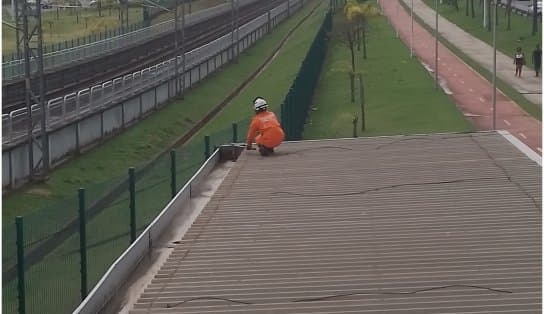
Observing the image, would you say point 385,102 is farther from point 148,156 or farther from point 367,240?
point 367,240

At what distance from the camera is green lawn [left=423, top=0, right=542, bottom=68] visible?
60131mm

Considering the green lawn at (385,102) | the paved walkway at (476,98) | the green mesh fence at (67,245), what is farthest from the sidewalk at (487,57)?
the green mesh fence at (67,245)

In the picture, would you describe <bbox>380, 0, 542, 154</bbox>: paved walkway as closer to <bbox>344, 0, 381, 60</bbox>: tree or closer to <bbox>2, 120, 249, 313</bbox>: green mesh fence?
<bbox>344, 0, 381, 60</bbox>: tree

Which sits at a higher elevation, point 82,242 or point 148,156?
point 82,242

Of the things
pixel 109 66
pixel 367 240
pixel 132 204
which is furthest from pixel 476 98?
pixel 367 240

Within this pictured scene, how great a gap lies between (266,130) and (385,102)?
2345cm

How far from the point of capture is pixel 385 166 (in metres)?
15.2

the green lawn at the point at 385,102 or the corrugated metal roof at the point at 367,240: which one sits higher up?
the corrugated metal roof at the point at 367,240

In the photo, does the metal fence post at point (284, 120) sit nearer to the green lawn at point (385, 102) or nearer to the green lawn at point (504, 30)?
the green lawn at point (385, 102)

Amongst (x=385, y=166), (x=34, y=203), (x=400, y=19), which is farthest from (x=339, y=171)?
(x=400, y=19)

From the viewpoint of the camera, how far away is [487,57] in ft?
186

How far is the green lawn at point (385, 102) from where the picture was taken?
33.2 meters

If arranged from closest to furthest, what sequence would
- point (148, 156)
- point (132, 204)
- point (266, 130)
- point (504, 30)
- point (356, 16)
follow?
point (132, 204)
point (266, 130)
point (148, 156)
point (356, 16)
point (504, 30)

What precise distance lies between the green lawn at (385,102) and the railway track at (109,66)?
1037 centimetres
